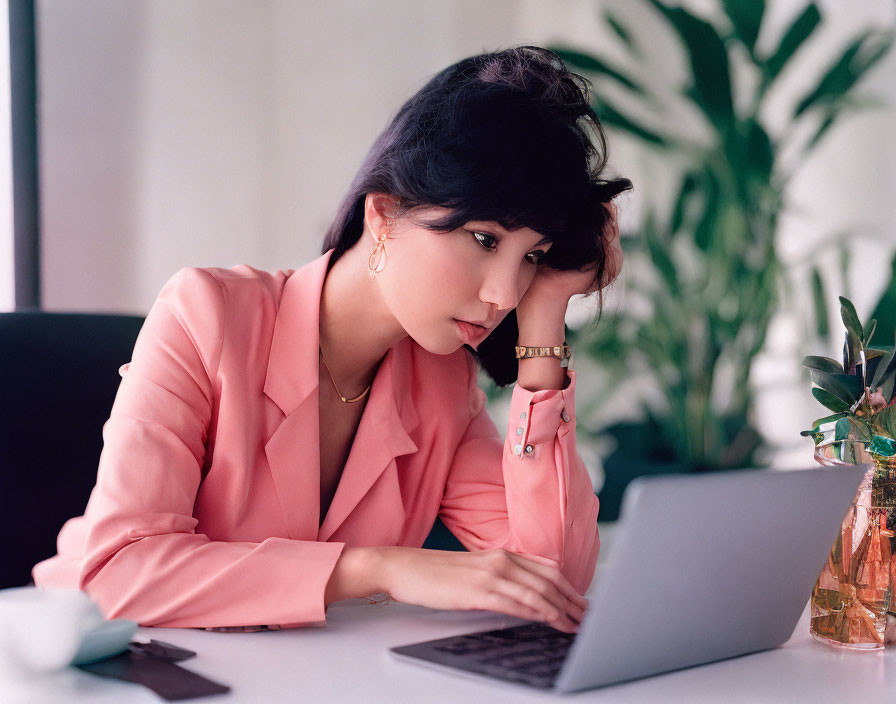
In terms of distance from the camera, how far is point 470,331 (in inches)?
46.1

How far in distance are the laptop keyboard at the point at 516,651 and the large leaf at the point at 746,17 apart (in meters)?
2.42

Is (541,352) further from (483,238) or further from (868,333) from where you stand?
→ (868,333)

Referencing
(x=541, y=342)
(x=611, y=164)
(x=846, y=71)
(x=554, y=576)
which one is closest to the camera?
(x=554, y=576)

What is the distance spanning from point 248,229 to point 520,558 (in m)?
2.00

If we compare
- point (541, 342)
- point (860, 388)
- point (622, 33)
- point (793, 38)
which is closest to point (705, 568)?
point (860, 388)

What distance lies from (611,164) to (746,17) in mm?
820

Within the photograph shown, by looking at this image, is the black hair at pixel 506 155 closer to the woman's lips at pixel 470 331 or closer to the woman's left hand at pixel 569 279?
the woman's left hand at pixel 569 279

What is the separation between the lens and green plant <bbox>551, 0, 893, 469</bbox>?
9.18 ft

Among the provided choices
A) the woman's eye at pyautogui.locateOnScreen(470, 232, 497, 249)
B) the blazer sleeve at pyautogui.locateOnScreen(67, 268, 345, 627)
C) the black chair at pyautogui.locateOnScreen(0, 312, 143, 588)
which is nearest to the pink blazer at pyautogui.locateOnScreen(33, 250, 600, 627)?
the blazer sleeve at pyautogui.locateOnScreen(67, 268, 345, 627)

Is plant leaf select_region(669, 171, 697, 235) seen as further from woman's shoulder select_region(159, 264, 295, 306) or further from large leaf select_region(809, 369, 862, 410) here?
large leaf select_region(809, 369, 862, 410)

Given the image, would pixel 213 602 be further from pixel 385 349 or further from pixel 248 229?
pixel 248 229

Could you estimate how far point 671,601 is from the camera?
67 cm

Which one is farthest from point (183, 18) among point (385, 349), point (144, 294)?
point (385, 349)

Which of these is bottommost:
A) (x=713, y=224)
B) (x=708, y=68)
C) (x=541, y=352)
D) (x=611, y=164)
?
(x=541, y=352)
